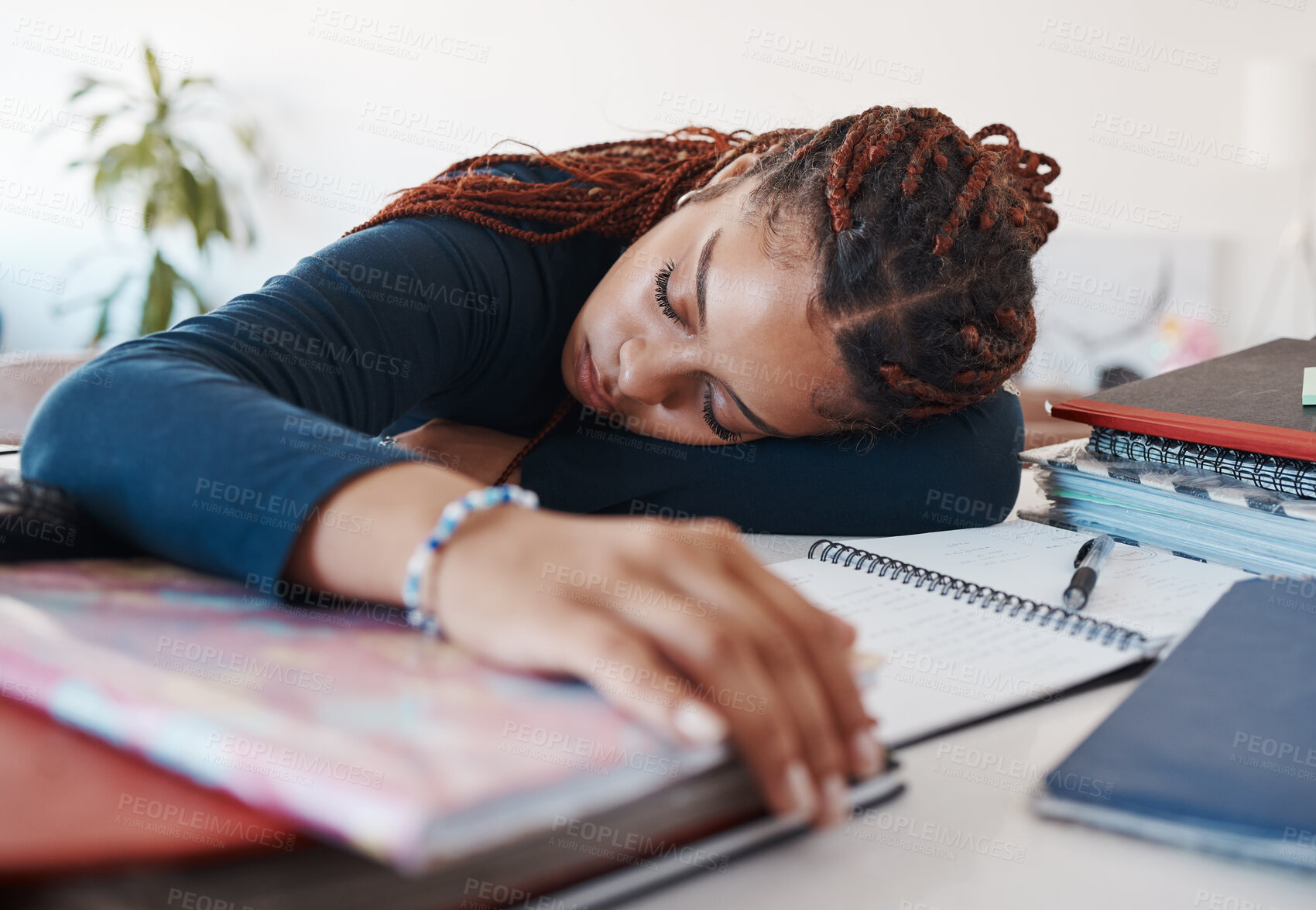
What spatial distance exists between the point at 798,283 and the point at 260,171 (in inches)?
134

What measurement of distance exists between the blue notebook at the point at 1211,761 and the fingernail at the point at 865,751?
0.30ft

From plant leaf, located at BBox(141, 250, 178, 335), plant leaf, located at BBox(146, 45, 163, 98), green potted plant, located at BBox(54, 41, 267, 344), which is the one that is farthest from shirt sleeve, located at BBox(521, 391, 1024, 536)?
plant leaf, located at BBox(146, 45, 163, 98)

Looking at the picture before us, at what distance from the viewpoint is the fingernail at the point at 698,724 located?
33 cm

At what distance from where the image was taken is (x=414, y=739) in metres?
0.32

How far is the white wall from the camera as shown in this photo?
9.64ft

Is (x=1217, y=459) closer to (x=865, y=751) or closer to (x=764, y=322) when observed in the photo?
(x=764, y=322)

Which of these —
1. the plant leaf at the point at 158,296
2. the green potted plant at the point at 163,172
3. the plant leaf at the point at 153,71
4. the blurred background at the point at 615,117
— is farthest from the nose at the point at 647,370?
the plant leaf at the point at 153,71

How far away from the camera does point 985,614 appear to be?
609 millimetres

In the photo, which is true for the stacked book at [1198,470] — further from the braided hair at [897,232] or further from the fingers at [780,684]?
the fingers at [780,684]

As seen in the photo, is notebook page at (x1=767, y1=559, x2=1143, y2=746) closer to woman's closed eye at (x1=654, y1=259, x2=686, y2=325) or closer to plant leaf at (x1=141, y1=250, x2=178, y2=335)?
woman's closed eye at (x1=654, y1=259, x2=686, y2=325)

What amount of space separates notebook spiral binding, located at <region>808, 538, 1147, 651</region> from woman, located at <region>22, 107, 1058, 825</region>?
19 cm

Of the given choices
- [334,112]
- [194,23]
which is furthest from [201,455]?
[194,23]

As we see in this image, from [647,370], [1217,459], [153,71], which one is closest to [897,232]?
[647,370]

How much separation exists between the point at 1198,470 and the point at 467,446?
663 mm
